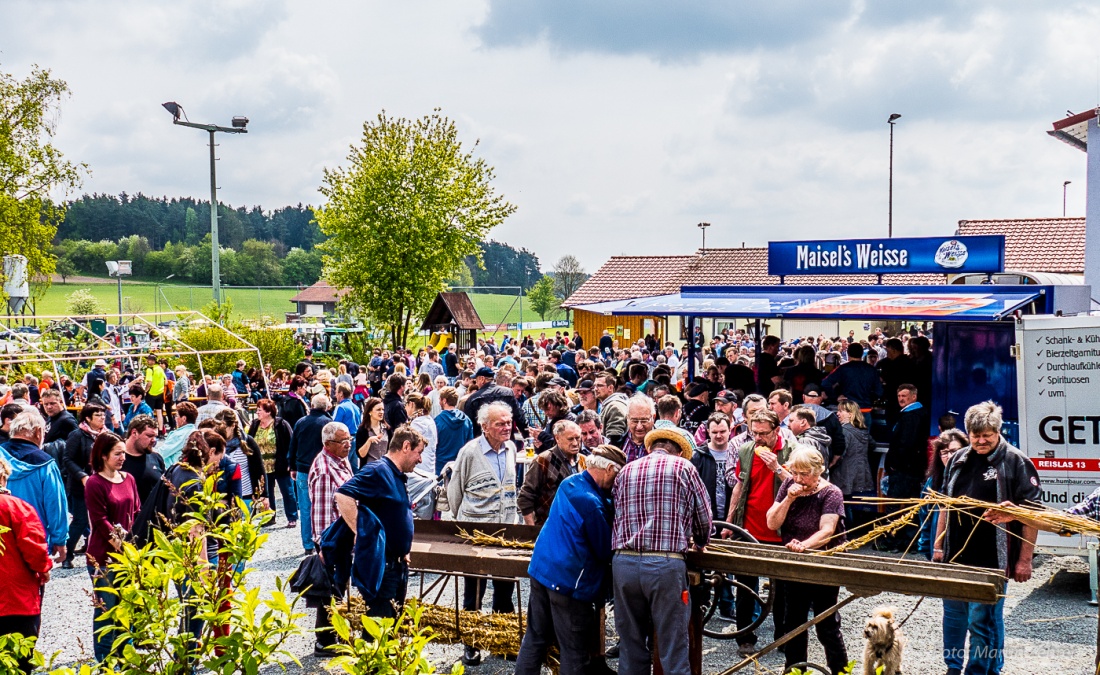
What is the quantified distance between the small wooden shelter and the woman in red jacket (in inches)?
912

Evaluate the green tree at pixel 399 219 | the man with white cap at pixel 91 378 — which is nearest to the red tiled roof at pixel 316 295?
the green tree at pixel 399 219

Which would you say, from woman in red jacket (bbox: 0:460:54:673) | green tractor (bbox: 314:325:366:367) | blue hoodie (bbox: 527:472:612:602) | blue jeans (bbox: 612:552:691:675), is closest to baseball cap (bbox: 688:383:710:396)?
blue hoodie (bbox: 527:472:612:602)

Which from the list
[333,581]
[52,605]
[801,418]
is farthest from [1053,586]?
[52,605]

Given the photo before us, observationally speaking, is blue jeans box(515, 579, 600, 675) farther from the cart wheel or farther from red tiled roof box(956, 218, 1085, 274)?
red tiled roof box(956, 218, 1085, 274)

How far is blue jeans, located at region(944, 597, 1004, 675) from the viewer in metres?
5.92

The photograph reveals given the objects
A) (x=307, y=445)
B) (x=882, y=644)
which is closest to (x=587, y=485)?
(x=882, y=644)

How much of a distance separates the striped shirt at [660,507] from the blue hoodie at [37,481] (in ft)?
14.8

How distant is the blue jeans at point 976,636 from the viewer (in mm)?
5918

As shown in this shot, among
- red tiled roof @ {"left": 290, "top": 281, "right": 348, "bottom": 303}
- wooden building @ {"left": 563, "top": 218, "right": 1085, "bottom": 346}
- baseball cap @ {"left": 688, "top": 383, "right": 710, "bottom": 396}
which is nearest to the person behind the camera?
baseball cap @ {"left": 688, "top": 383, "right": 710, "bottom": 396}

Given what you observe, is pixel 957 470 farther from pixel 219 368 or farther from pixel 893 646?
pixel 219 368

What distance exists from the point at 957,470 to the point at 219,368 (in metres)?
20.2

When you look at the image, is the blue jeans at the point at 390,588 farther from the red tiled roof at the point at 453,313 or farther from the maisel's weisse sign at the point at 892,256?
the red tiled roof at the point at 453,313

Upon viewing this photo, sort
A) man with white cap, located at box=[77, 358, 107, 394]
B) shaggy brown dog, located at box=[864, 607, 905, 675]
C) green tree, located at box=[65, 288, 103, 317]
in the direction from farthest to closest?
green tree, located at box=[65, 288, 103, 317] < man with white cap, located at box=[77, 358, 107, 394] < shaggy brown dog, located at box=[864, 607, 905, 675]

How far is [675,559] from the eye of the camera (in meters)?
5.11
